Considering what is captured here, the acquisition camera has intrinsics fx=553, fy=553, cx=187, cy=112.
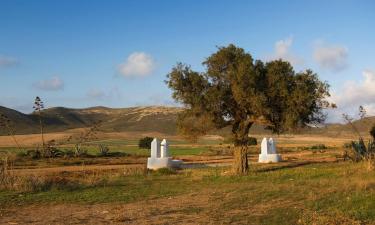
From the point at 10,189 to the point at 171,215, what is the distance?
8608mm

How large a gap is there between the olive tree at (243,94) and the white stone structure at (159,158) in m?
6.57

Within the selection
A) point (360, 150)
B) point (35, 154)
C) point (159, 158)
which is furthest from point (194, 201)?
point (35, 154)

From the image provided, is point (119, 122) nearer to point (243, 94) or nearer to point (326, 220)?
point (243, 94)

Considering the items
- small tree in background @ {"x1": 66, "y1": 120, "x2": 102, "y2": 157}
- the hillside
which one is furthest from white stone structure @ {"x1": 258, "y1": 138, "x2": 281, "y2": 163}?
the hillside

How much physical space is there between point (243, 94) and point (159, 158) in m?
10.0

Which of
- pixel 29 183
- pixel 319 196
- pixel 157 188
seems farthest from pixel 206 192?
pixel 29 183

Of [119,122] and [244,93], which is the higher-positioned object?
[119,122]

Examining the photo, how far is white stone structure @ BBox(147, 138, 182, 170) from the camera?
3315 cm

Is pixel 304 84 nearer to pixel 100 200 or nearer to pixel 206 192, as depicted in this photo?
pixel 206 192

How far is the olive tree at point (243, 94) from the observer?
25281mm

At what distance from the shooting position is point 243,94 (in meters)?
25.0

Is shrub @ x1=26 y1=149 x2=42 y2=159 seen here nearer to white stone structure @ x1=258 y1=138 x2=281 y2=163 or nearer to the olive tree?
white stone structure @ x1=258 y1=138 x2=281 y2=163

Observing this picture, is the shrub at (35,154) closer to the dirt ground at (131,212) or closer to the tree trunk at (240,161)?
the tree trunk at (240,161)

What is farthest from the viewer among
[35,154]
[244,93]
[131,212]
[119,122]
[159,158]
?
[119,122]
